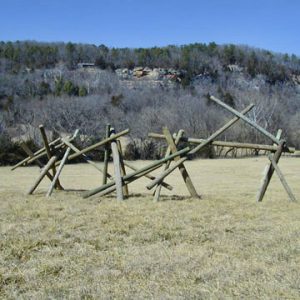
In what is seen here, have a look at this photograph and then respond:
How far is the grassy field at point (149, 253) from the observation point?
5008 millimetres

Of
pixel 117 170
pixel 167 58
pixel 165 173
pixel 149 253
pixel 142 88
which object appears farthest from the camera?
pixel 167 58

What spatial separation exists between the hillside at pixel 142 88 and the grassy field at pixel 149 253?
38.8 meters

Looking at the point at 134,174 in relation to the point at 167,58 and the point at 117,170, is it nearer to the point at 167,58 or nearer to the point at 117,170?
the point at 117,170

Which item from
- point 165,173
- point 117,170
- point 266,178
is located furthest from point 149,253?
point 266,178

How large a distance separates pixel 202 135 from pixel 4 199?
53399mm

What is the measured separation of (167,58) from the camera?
12744 centimetres

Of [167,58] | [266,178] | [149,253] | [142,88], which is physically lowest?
[142,88]

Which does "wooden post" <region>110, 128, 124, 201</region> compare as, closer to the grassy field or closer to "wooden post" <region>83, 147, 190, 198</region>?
"wooden post" <region>83, 147, 190, 198</region>

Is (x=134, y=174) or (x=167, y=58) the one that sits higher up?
(x=167, y=58)

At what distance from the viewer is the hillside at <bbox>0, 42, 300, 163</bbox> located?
65.2 meters

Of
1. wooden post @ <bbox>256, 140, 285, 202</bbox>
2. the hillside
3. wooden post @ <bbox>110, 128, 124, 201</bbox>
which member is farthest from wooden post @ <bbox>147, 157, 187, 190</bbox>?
the hillside

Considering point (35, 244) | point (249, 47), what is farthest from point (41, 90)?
point (35, 244)

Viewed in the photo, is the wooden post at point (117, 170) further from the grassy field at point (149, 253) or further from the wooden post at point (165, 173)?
the grassy field at point (149, 253)

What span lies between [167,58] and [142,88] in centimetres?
3106
